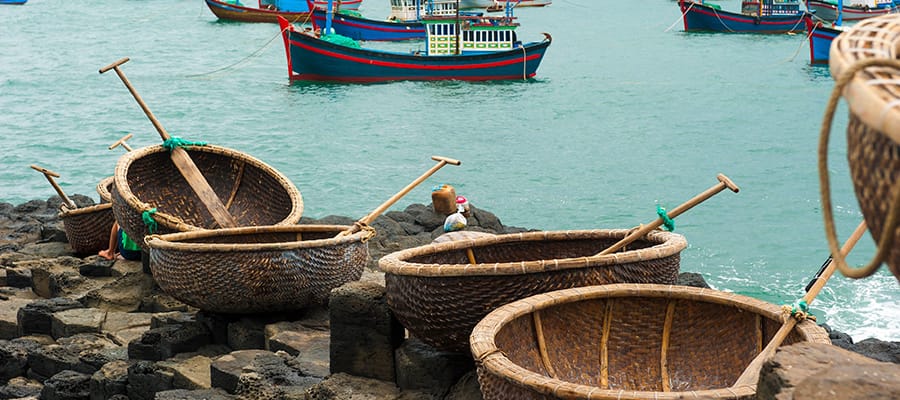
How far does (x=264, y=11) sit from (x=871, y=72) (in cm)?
3945

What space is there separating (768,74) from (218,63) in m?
15.8

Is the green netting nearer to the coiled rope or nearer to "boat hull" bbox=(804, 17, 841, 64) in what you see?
"boat hull" bbox=(804, 17, 841, 64)

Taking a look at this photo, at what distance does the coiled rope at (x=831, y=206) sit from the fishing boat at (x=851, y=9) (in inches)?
1365

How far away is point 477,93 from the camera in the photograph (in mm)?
26219

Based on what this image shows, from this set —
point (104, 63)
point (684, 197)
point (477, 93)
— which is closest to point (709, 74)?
point (477, 93)

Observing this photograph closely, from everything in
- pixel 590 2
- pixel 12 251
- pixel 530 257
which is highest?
pixel 530 257

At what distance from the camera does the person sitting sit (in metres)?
7.96

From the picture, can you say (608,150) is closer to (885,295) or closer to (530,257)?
(885,295)

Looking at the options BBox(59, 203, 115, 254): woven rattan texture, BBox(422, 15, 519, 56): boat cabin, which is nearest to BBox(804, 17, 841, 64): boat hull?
BBox(422, 15, 519, 56): boat cabin

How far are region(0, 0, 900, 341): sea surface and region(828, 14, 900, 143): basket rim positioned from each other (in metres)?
8.64

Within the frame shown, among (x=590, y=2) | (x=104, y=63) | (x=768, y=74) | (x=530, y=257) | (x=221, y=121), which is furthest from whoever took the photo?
(x=590, y=2)

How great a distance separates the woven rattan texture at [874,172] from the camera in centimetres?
167

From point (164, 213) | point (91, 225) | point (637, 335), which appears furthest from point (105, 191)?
point (637, 335)

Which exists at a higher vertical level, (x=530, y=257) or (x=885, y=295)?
(x=530, y=257)
